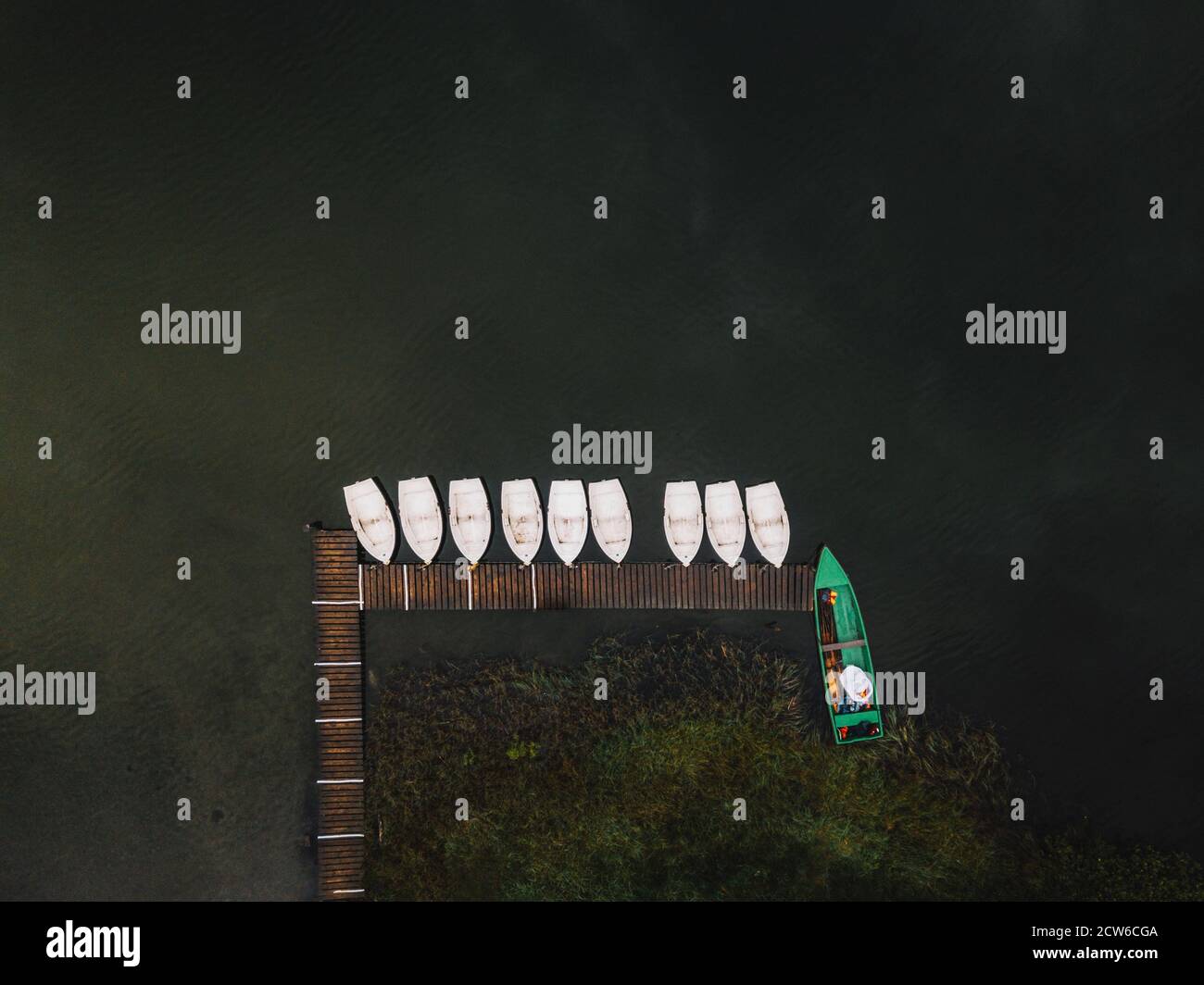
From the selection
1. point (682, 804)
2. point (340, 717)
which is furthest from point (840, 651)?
point (340, 717)

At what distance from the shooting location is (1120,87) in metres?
19.8

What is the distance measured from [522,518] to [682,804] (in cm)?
655

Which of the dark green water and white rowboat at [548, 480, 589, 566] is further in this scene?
the dark green water

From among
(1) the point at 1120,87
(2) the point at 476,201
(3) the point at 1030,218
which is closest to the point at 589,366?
(2) the point at 476,201

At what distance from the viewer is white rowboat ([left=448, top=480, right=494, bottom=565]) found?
19516mm

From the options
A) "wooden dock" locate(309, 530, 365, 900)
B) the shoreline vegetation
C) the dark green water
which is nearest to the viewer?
"wooden dock" locate(309, 530, 365, 900)

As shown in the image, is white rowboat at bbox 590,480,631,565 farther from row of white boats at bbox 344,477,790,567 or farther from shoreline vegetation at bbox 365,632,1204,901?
shoreline vegetation at bbox 365,632,1204,901

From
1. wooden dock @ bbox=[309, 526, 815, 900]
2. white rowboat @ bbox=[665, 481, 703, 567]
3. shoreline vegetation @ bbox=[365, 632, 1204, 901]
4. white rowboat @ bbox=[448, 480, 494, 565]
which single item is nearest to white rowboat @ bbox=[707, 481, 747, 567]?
white rowboat @ bbox=[665, 481, 703, 567]

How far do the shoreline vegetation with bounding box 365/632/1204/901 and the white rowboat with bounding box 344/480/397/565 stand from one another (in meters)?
2.54

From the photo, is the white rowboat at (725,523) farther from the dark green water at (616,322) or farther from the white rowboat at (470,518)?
the white rowboat at (470,518)

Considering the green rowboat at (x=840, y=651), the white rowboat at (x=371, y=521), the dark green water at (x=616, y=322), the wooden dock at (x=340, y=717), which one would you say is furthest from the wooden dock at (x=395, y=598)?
the dark green water at (x=616, y=322)
